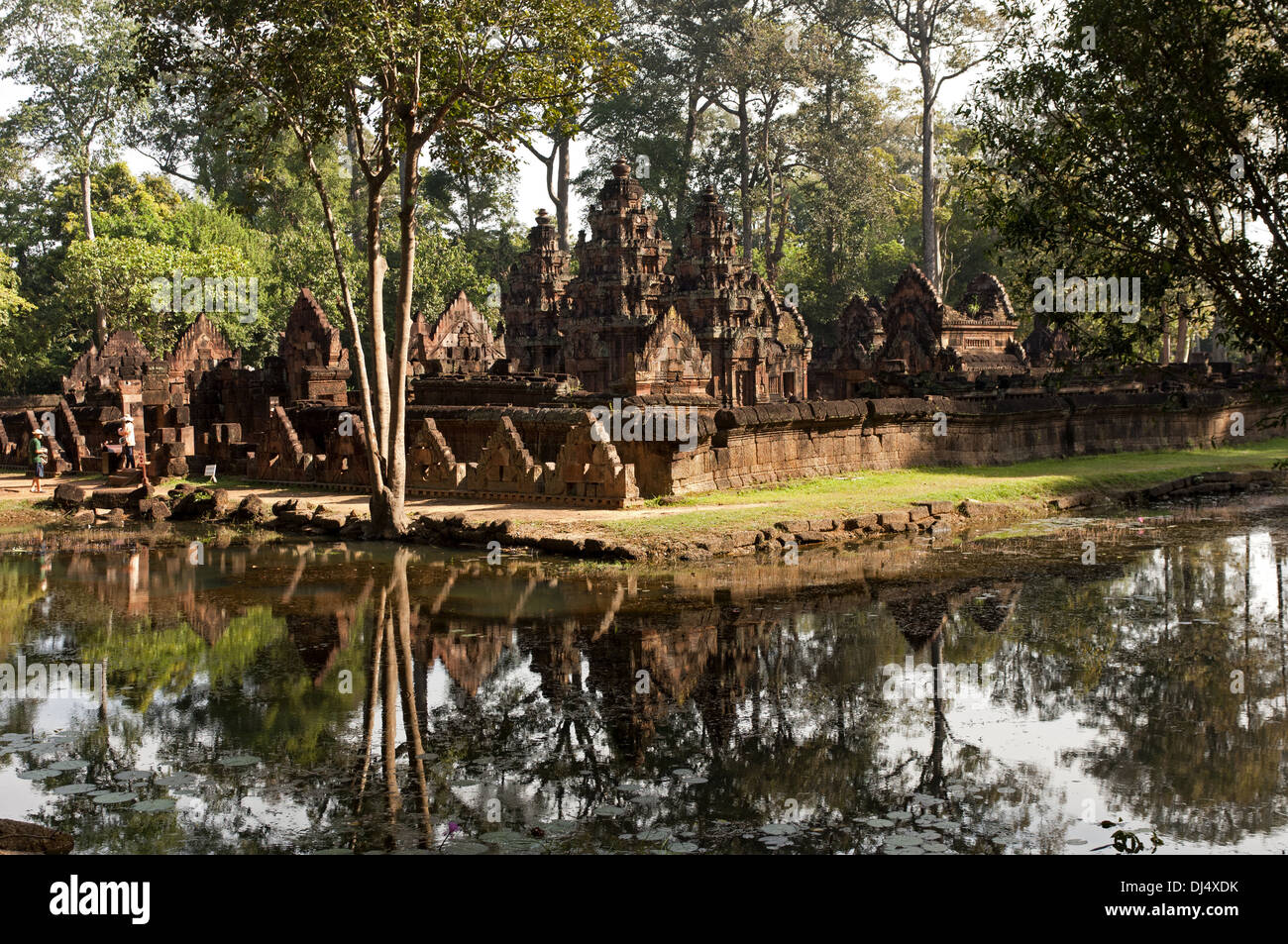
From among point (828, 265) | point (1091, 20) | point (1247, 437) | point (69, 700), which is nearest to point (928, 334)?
point (1247, 437)

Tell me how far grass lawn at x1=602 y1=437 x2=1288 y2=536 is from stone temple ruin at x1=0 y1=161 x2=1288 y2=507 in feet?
1.75

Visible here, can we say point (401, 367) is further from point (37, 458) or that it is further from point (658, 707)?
point (37, 458)

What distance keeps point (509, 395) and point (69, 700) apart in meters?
16.5

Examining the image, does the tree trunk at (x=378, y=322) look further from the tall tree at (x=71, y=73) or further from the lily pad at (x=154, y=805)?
the tall tree at (x=71, y=73)

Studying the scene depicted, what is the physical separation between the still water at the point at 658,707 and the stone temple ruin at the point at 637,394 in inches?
145

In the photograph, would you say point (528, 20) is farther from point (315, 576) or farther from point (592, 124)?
point (592, 124)

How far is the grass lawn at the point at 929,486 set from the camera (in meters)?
15.1

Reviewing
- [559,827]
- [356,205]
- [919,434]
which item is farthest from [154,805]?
[356,205]

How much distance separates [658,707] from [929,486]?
11007mm

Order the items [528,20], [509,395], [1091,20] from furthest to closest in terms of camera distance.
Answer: [509,395] → [528,20] → [1091,20]

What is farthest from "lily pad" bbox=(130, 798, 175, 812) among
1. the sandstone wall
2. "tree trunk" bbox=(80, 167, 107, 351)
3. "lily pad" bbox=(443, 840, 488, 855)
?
"tree trunk" bbox=(80, 167, 107, 351)

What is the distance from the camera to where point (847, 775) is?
6566mm

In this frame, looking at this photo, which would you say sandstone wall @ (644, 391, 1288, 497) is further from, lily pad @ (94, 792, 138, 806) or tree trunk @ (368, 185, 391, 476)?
lily pad @ (94, 792, 138, 806)

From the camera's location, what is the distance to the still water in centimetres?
592
